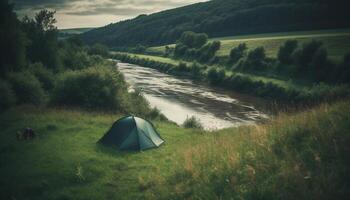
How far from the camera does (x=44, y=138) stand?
18.1m

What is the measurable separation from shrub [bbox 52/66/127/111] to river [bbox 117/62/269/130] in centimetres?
836

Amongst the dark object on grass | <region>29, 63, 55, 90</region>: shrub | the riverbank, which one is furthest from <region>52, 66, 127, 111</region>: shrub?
the riverbank

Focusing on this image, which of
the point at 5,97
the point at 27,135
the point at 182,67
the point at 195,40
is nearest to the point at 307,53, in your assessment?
the point at 182,67

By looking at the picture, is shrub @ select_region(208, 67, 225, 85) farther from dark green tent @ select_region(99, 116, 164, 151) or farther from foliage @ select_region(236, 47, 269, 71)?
dark green tent @ select_region(99, 116, 164, 151)

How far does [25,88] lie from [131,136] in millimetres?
20525

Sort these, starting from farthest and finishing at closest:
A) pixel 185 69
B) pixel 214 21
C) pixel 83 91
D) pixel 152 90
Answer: pixel 214 21
pixel 185 69
pixel 152 90
pixel 83 91

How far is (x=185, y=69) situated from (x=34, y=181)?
71.3 metres

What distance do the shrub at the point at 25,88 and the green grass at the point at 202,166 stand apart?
14.7 metres

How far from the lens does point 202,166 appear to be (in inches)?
392

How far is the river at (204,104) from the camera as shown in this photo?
119ft

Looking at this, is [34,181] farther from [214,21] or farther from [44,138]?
[214,21]

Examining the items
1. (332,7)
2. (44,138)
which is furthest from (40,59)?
(332,7)

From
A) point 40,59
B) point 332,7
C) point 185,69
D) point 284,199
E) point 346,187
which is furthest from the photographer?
point 332,7

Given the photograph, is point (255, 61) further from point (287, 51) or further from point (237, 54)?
point (237, 54)
